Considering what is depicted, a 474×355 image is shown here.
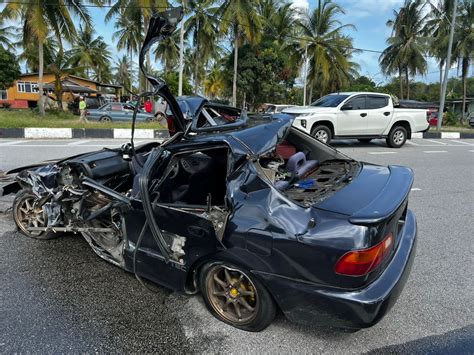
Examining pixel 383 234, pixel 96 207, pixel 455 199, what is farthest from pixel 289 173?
pixel 455 199

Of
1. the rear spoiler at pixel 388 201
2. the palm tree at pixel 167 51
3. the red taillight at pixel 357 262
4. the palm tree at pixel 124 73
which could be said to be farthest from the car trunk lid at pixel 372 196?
the palm tree at pixel 124 73

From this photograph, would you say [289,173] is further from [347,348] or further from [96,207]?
[96,207]

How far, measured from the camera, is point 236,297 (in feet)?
8.25

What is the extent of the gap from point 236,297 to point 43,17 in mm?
19569

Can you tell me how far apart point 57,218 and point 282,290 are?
2.39m

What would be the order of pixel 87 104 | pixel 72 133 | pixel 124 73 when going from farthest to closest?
pixel 124 73
pixel 87 104
pixel 72 133

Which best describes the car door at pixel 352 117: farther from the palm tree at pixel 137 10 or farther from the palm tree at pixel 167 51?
the palm tree at pixel 167 51

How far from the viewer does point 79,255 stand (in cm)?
364

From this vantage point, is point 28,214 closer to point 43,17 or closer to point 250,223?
point 250,223

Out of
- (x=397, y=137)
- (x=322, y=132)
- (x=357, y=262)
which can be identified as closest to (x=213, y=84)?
(x=397, y=137)

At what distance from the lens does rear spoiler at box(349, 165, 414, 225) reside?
2.14 metres

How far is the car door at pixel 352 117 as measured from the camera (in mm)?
10805

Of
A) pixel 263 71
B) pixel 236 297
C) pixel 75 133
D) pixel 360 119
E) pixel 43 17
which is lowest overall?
pixel 236 297

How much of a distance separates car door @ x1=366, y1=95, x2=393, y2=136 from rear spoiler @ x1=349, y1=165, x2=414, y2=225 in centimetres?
859
